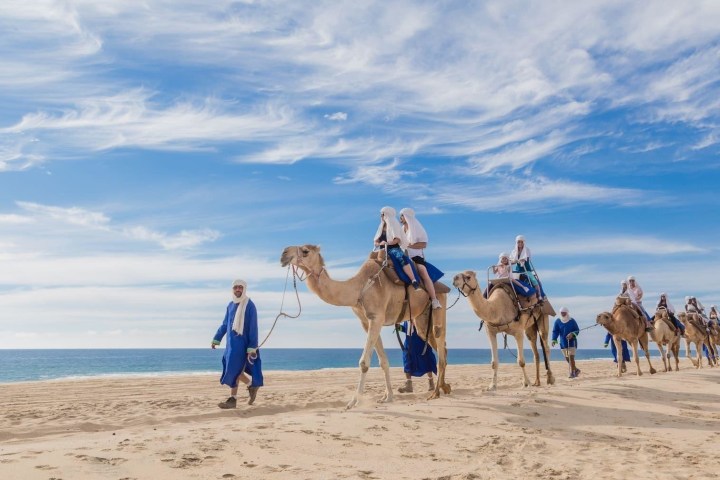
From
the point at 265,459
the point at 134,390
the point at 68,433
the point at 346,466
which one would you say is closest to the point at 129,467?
the point at 265,459

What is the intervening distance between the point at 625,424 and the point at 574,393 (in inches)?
105

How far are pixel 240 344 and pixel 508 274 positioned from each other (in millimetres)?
7221

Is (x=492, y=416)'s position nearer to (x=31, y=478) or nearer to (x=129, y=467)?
(x=129, y=467)

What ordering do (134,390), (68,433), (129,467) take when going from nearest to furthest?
(129,467) → (68,433) → (134,390)

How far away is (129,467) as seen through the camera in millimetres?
6191

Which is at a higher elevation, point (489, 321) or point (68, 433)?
point (489, 321)

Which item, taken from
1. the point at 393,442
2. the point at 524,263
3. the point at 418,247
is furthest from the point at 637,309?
the point at 393,442

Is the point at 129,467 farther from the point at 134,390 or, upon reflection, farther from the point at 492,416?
the point at 134,390

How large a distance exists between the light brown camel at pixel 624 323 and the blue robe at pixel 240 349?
13.8m

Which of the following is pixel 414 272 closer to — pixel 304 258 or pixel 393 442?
pixel 304 258

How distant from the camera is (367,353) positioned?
1017 centimetres

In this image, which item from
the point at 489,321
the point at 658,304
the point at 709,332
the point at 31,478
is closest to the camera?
the point at 31,478

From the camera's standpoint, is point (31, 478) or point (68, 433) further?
point (68, 433)

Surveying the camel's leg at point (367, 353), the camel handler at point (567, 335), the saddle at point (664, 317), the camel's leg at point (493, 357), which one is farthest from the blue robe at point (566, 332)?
the camel's leg at point (367, 353)
